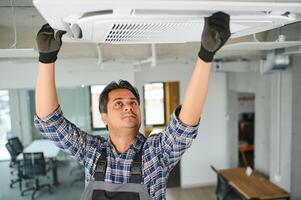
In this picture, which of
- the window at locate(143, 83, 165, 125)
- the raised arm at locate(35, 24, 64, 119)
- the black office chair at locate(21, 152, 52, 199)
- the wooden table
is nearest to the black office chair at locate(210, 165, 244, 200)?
the wooden table

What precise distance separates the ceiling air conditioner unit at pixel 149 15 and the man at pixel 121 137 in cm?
14

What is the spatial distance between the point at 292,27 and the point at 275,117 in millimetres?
1750

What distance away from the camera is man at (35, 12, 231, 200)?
1031mm

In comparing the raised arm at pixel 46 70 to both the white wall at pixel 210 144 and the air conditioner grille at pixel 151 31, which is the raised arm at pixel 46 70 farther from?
the white wall at pixel 210 144

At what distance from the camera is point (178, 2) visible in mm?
663

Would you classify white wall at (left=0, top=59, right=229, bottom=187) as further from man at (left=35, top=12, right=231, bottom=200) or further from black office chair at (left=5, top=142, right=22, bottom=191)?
man at (left=35, top=12, right=231, bottom=200)

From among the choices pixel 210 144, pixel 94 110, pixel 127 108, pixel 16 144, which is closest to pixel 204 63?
pixel 127 108

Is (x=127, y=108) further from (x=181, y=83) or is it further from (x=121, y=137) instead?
(x=181, y=83)

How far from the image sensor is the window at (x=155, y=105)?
8047mm

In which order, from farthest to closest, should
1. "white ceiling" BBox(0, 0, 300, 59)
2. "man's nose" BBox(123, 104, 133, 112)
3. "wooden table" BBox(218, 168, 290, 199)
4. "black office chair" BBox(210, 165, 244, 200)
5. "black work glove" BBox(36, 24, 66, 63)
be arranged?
"black office chair" BBox(210, 165, 244, 200), "wooden table" BBox(218, 168, 290, 199), "white ceiling" BBox(0, 0, 300, 59), "man's nose" BBox(123, 104, 133, 112), "black work glove" BBox(36, 24, 66, 63)

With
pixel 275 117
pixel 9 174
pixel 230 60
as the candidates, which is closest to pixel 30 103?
pixel 9 174

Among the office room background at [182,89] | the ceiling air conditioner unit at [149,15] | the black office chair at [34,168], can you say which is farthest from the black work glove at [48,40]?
the black office chair at [34,168]

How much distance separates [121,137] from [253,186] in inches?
152

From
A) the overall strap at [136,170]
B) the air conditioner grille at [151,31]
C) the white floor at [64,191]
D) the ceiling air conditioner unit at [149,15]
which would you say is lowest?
the white floor at [64,191]
